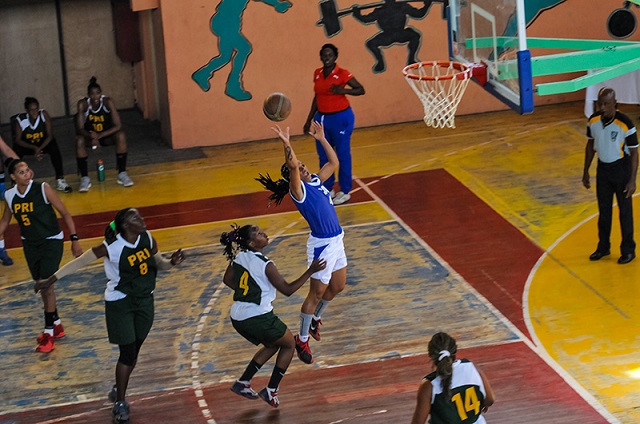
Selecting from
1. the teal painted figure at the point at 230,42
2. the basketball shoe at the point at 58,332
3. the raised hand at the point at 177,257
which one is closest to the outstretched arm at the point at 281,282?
the raised hand at the point at 177,257

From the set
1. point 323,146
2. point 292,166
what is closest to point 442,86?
point 323,146

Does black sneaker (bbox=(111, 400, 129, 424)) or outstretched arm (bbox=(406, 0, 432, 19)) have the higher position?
outstretched arm (bbox=(406, 0, 432, 19))

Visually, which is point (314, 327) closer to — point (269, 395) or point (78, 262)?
point (269, 395)

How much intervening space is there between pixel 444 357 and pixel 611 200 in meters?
5.35

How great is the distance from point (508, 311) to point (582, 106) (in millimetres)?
7643

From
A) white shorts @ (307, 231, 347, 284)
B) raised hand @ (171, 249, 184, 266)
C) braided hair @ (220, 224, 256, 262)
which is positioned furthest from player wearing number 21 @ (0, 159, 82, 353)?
white shorts @ (307, 231, 347, 284)

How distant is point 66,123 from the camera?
18453mm

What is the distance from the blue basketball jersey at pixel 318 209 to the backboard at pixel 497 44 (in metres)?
1.84

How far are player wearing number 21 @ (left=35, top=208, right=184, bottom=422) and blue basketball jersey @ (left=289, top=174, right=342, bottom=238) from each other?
50.5 inches

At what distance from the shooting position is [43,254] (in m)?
10.6

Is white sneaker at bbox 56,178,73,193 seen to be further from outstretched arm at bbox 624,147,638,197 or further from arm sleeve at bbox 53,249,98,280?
outstretched arm at bbox 624,147,638,197

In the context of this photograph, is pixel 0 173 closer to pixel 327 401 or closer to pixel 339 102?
pixel 339 102

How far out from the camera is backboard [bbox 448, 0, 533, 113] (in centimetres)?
944

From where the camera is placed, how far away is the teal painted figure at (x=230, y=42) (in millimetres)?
16844
